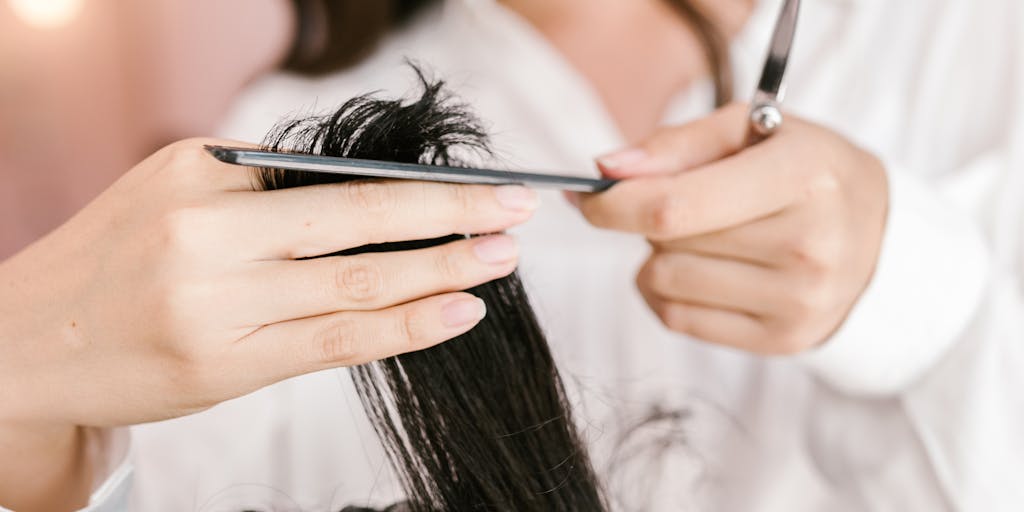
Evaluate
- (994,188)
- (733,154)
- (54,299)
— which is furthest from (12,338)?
(994,188)

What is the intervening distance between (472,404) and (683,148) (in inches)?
10.8

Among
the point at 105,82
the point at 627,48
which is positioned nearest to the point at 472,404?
the point at 627,48

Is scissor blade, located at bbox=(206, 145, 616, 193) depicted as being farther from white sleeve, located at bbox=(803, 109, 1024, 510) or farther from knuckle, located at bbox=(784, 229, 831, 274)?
white sleeve, located at bbox=(803, 109, 1024, 510)

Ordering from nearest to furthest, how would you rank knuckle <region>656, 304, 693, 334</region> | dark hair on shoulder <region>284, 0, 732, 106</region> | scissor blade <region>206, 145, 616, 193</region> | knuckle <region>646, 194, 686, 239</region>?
1. scissor blade <region>206, 145, 616, 193</region>
2. knuckle <region>646, 194, 686, 239</region>
3. knuckle <region>656, 304, 693, 334</region>
4. dark hair on shoulder <region>284, 0, 732, 106</region>

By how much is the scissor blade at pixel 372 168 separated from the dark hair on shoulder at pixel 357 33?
0.60m

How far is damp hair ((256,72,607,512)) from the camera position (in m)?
0.45

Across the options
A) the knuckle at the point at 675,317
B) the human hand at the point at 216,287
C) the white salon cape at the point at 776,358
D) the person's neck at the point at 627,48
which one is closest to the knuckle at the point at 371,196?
the human hand at the point at 216,287

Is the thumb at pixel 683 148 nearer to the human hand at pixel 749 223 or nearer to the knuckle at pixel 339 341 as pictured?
the human hand at pixel 749 223

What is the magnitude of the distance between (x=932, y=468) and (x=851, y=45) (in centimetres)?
54

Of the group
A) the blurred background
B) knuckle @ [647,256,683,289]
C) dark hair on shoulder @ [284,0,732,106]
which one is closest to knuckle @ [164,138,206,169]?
knuckle @ [647,256,683,289]

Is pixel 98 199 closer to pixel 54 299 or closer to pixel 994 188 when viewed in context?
pixel 54 299

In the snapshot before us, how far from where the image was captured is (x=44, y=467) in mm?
469

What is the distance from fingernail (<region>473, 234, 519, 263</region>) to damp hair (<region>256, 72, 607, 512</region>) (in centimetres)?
4

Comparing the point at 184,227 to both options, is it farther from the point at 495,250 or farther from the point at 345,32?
the point at 345,32
